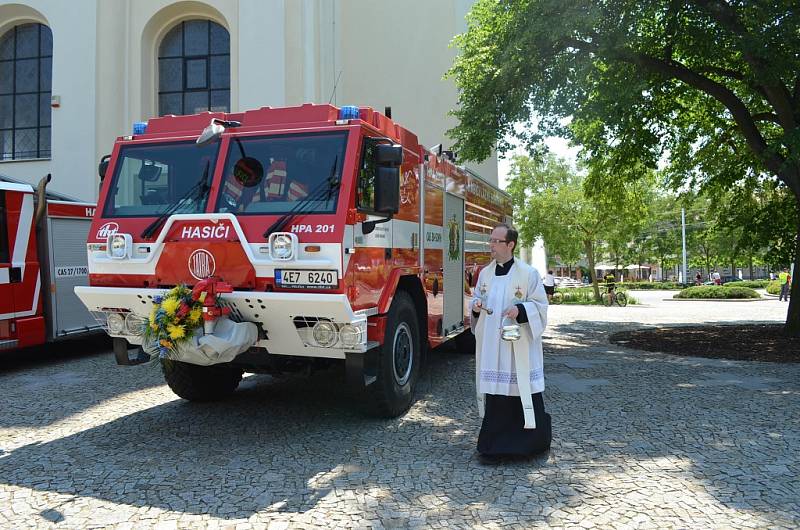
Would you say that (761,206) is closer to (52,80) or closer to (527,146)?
(527,146)

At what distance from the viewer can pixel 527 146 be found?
11.9 meters

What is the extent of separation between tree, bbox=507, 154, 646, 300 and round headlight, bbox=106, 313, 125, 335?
22.1 meters

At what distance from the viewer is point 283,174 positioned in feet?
17.0

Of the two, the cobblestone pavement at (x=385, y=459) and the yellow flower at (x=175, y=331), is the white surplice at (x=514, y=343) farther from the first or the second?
the yellow flower at (x=175, y=331)

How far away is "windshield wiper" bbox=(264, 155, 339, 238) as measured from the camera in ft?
16.1

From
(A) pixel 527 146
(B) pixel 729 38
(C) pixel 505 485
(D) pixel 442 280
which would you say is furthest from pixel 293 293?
(B) pixel 729 38

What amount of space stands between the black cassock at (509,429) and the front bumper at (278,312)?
1.06m

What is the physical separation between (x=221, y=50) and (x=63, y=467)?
15.7 meters

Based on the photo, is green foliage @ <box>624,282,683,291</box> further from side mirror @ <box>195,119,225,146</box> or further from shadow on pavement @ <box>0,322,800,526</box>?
side mirror @ <box>195,119,225,146</box>

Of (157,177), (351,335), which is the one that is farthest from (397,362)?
(157,177)

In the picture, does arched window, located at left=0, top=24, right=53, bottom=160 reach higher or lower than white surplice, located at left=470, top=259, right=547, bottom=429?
higher

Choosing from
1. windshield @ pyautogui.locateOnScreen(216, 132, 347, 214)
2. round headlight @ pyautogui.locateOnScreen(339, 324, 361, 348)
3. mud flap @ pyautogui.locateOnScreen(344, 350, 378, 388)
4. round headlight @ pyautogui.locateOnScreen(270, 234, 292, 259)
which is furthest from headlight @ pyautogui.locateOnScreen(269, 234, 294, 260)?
mud flap @ pyautogui.locateOnScreen(344, 350, 378, 388)

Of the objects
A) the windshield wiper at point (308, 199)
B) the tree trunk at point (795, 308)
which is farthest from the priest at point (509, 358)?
the tree trunk at point (795, 308)

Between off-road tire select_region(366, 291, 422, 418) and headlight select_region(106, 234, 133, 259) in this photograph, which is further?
off-road tire select_region(366, 291, 422, 418)
